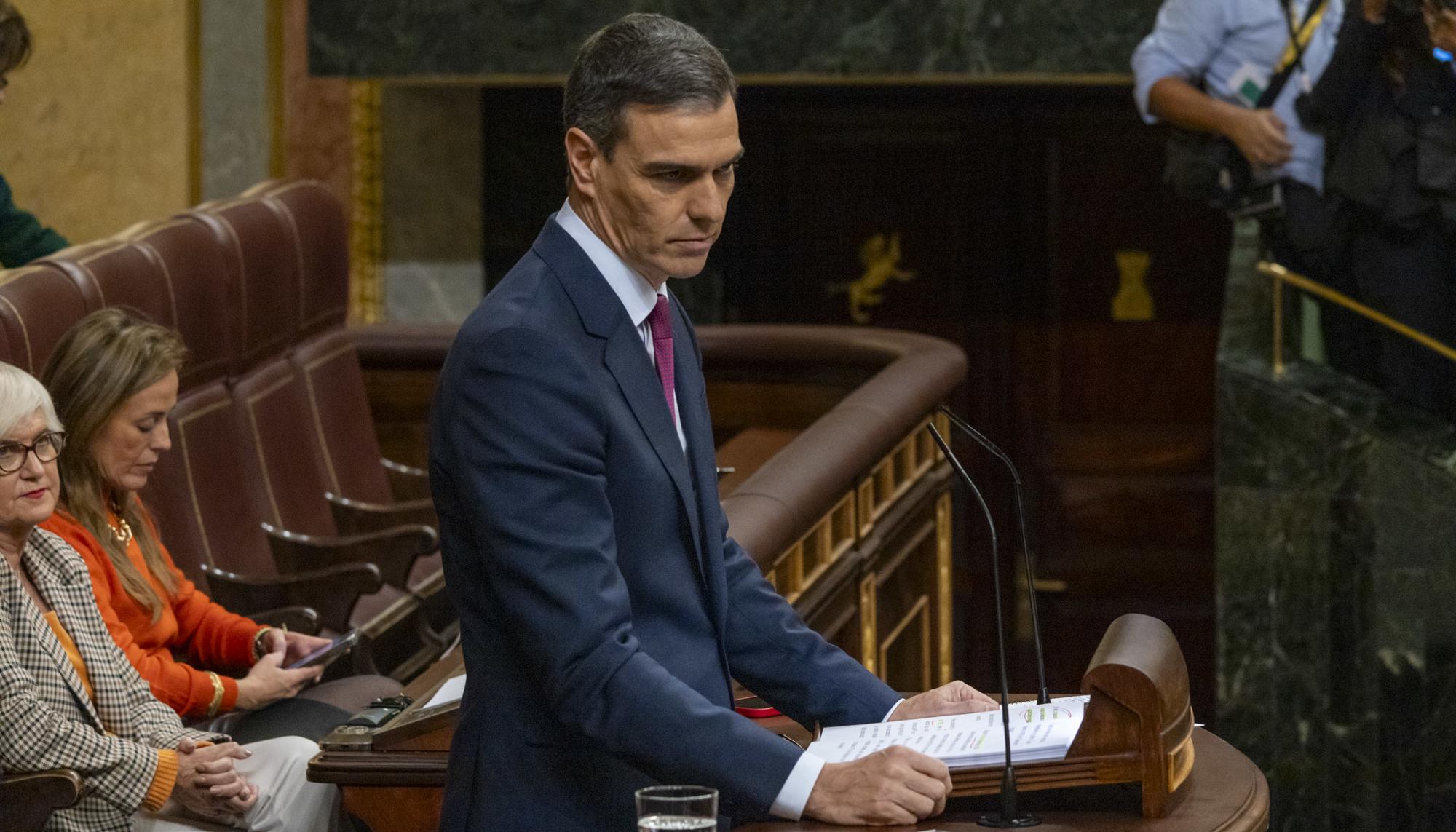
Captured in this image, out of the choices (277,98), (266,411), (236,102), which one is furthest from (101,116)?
(266,411)

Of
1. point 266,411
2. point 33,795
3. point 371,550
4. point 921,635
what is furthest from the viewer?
point 921,635

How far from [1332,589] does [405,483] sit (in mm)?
2391

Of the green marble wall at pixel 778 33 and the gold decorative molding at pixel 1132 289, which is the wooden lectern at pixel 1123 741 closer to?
the green marble wall at pixel 778 33

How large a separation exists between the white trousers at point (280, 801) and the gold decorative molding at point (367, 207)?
418cm

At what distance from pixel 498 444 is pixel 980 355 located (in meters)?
5.85

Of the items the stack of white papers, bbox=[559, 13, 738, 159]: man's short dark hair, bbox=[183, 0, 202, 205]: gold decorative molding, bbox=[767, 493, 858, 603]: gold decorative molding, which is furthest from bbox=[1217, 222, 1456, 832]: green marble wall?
bbox=[183, 0, 202, 205]: gold decorative molding

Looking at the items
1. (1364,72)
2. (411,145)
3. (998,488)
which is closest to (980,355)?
(998,488)

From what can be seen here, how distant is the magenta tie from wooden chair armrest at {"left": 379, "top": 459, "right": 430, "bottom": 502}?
336 centimetres

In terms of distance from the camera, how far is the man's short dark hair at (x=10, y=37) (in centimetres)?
358

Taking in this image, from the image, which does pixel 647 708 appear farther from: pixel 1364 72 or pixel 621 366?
pixel 1364 72

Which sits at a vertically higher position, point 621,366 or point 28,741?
point 621,366

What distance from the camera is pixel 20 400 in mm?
2617

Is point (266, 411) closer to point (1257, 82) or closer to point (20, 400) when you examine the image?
point (20, 400)

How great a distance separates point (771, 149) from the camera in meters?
7.35
